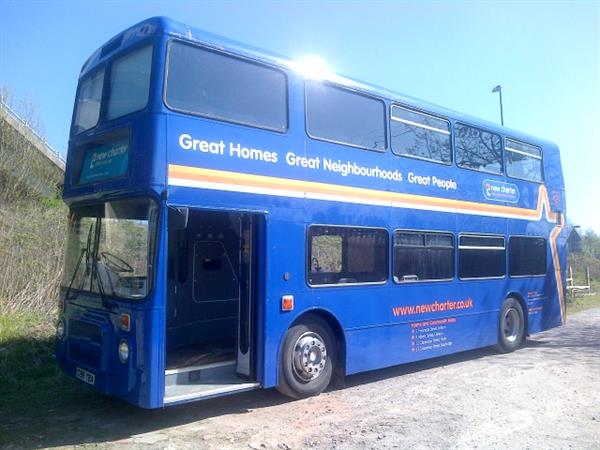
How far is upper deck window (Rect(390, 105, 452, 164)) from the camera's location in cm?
855

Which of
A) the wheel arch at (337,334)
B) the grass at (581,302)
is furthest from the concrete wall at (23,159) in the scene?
the grass at (581,302)

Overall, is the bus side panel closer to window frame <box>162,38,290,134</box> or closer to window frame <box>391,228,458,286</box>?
window frame <box>391,228,458,286</box>

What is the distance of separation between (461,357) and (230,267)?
494 centimetres

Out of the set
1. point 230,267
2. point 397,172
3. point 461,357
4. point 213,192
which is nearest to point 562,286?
point 461,357

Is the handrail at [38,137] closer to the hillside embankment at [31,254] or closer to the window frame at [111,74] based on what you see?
the hillside embankment at [31,254]

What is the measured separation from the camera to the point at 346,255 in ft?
25.6

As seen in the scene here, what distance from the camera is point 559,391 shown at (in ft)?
25.0

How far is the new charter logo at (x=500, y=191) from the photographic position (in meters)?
10.3

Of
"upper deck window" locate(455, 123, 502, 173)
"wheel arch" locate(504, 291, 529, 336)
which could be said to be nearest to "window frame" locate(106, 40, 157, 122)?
"upper deck window" locate(455, 123, 502, 173)

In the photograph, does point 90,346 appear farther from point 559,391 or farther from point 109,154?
point 559,391

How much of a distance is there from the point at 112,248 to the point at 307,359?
9.34ft

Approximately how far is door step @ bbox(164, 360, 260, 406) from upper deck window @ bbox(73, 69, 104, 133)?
3226 millimetres

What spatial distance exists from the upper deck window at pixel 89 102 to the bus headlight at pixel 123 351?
2.72 meters

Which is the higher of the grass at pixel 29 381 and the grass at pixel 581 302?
the grass at pixel 581 302
